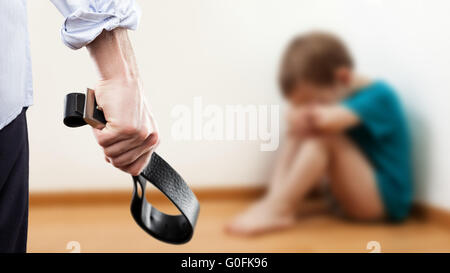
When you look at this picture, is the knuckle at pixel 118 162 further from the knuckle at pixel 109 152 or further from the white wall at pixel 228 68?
the white wall at pixel 228 68

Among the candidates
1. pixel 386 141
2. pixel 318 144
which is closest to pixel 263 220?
pixel 318 144

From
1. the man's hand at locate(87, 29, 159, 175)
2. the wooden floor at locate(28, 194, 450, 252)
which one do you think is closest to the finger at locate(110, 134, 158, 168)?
the man's hand at locate(87, 29, 159, 175)

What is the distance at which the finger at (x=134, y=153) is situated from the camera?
21 centimetres

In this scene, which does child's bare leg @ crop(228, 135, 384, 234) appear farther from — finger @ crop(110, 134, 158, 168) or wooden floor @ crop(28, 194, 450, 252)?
finger @ crop(110, 134, 158, 168)

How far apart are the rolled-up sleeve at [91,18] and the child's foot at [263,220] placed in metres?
0.65

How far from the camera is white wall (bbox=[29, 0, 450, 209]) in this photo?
809 millimetres

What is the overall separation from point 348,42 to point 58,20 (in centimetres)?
65

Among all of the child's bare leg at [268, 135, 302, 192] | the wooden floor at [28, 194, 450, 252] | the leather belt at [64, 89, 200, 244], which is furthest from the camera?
the child's bare leg at [268, 135, 302, 192]

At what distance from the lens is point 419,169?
33.9 inches

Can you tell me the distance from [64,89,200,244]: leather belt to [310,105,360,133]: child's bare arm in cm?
60

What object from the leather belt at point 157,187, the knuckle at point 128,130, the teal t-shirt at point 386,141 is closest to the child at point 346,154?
the teal t-shirt at point 386,141

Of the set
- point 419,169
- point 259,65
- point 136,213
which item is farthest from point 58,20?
point 419,169

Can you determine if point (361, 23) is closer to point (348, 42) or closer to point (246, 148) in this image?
point (348, 42)

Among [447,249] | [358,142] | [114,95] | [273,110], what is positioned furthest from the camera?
[273,110]
